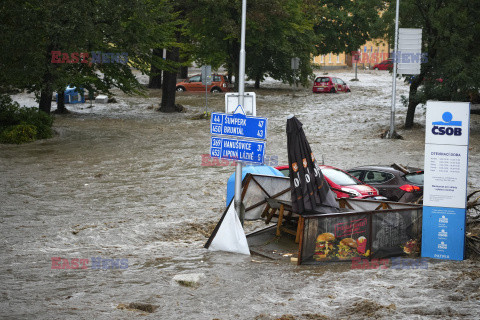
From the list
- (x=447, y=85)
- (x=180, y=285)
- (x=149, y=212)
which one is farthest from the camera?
(x=447, y=85)

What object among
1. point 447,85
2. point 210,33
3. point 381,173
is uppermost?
point 210,33

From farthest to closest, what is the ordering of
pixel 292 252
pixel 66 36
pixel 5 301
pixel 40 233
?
pixel 66 36
pixel 40 233
pixel 292 252
pixel 5 301

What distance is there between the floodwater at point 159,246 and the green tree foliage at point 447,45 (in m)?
2.51

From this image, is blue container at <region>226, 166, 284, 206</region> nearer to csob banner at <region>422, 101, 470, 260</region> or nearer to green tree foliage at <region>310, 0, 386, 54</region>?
csob banner at <region>422, 101, 470, 260</region>

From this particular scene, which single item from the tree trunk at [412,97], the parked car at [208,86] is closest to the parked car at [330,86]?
the parked car at [208,86]

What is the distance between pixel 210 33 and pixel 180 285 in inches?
1318

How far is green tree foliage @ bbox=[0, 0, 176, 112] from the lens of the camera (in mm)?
25875

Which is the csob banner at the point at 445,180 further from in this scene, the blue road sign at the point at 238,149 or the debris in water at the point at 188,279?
the debris in water at the point at 188,279

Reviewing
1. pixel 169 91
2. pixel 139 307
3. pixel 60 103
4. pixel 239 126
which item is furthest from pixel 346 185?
pixel 60 103

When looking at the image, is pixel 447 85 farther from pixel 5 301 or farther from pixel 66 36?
pixel 5 301

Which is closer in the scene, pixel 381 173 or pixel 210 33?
pixel 381 173

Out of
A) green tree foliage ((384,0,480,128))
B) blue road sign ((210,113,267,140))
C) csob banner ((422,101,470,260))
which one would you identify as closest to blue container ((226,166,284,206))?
blue road sign ((210,113,267,140))

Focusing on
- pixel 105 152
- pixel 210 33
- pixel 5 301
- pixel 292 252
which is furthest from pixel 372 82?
pixel 5 301

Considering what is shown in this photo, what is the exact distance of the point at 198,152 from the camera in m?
26.7
